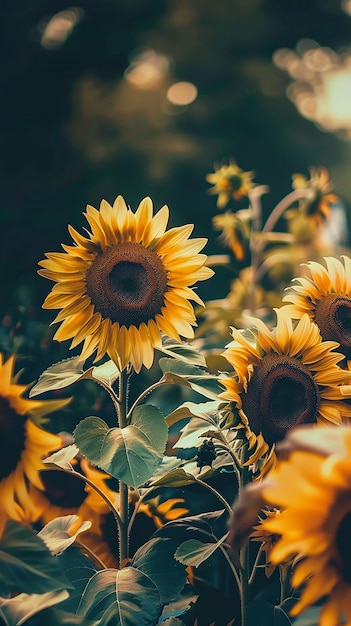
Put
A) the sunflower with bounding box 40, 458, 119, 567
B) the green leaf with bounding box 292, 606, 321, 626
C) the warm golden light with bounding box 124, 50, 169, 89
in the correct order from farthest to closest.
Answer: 1. the warm golden light with bounding box 124, 50, 169, 89
2. the sunflower with bounding box 40, 458, 119, 567
3. the green leaf with bounding box 292, 606, 321, 626

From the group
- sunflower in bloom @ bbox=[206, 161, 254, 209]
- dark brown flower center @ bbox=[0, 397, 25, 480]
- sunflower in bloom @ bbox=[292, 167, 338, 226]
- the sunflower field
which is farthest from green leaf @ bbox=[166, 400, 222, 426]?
sunflower in bloom @ bbox=[292, 167, 338, 226]

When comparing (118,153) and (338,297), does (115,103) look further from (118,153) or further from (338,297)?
(338,297)

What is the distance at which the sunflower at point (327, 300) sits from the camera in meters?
0.92

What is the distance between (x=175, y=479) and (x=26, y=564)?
0.25 meters

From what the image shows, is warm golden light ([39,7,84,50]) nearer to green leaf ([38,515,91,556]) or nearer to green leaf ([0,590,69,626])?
green leaf ([38,515,91,556])

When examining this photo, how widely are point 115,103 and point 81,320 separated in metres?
4.70

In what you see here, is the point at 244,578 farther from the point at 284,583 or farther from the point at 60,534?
the point at 60,534

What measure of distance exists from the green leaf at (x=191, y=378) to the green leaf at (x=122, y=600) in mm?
196

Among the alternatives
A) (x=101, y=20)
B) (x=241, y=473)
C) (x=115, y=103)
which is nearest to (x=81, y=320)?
(x=241, y=473)

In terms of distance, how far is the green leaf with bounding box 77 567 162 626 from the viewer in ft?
2.45

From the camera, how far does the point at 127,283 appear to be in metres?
0.90

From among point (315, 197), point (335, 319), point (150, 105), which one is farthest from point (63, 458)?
point (150, 105)

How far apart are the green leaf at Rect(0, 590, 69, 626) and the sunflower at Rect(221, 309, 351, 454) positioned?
0.25m

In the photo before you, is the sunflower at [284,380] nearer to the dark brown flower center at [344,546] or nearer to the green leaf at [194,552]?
the green leaf at [194,552]
